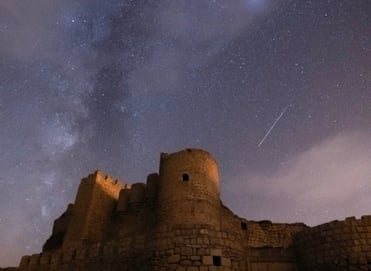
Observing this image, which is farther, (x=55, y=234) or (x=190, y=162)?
(x=55, y=234)

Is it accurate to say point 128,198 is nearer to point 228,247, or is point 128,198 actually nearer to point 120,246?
point 120,246

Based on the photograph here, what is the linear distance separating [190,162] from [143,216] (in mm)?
5634

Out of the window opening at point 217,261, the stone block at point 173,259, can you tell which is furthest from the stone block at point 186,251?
the window opening at point 217,261

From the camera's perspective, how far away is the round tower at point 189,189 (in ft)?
60.1

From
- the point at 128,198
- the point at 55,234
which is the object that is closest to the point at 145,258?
the point at 128,198

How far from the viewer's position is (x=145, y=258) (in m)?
10.0

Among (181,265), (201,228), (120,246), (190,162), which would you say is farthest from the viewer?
(190,162)

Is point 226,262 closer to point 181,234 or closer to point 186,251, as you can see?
point 186,251

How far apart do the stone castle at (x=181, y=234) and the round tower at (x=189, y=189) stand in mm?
58

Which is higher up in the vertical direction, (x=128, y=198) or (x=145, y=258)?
(x=128, y=198)

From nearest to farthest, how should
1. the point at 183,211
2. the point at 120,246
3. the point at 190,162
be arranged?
the point at 120,246 → the point at 183,211 → the point at 190,162

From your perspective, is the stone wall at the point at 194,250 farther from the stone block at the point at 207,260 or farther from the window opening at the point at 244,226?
the window opening at the point at 244,226

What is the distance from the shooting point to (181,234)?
9594 millimetres

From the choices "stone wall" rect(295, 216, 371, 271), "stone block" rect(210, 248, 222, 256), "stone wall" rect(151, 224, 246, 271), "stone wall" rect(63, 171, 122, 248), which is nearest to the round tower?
"stone wall" rect(63, 171, 122, 248)
